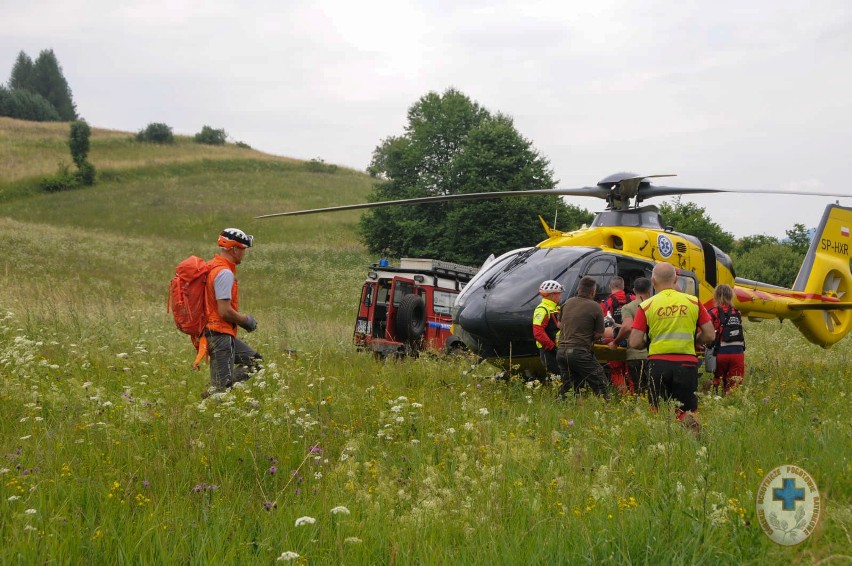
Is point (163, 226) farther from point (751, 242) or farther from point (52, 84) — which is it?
point (52, 84)

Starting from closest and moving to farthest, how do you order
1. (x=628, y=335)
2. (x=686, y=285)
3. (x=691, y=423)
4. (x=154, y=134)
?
(x=691, y=423), (x=628, y=335), (x=686, y=285), (x=154, y=134)

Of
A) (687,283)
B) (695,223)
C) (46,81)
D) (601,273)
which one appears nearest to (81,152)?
(695,223)

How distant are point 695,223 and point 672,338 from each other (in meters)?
48.1

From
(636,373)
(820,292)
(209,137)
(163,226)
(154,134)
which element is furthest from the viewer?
Result: (209,137)

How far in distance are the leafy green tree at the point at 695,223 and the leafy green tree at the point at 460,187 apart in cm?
768

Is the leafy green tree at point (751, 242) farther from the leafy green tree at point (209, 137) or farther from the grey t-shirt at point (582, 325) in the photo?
the leafy green tree at point (209, 137)

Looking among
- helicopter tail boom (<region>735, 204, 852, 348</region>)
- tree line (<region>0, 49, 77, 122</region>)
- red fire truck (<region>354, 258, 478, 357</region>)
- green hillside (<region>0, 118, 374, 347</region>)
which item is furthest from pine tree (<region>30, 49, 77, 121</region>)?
helicopter tail boom (<region>735, 204, 852, 348</region>)

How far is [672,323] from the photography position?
679 centimetres

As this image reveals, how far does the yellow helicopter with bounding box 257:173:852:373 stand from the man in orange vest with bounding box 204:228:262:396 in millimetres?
1294

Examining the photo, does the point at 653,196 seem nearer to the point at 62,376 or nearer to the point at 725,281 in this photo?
the point at 725,281

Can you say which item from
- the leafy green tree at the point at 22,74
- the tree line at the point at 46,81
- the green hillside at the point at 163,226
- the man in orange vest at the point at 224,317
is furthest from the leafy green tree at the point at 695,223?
the leafy green tree at the point at 22,74

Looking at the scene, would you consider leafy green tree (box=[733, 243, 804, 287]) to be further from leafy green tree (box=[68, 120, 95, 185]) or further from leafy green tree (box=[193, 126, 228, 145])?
leafy green tree (box=[193, 126, 228, 145])

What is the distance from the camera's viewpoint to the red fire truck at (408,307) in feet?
54.3

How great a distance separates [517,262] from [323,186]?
6382cm
